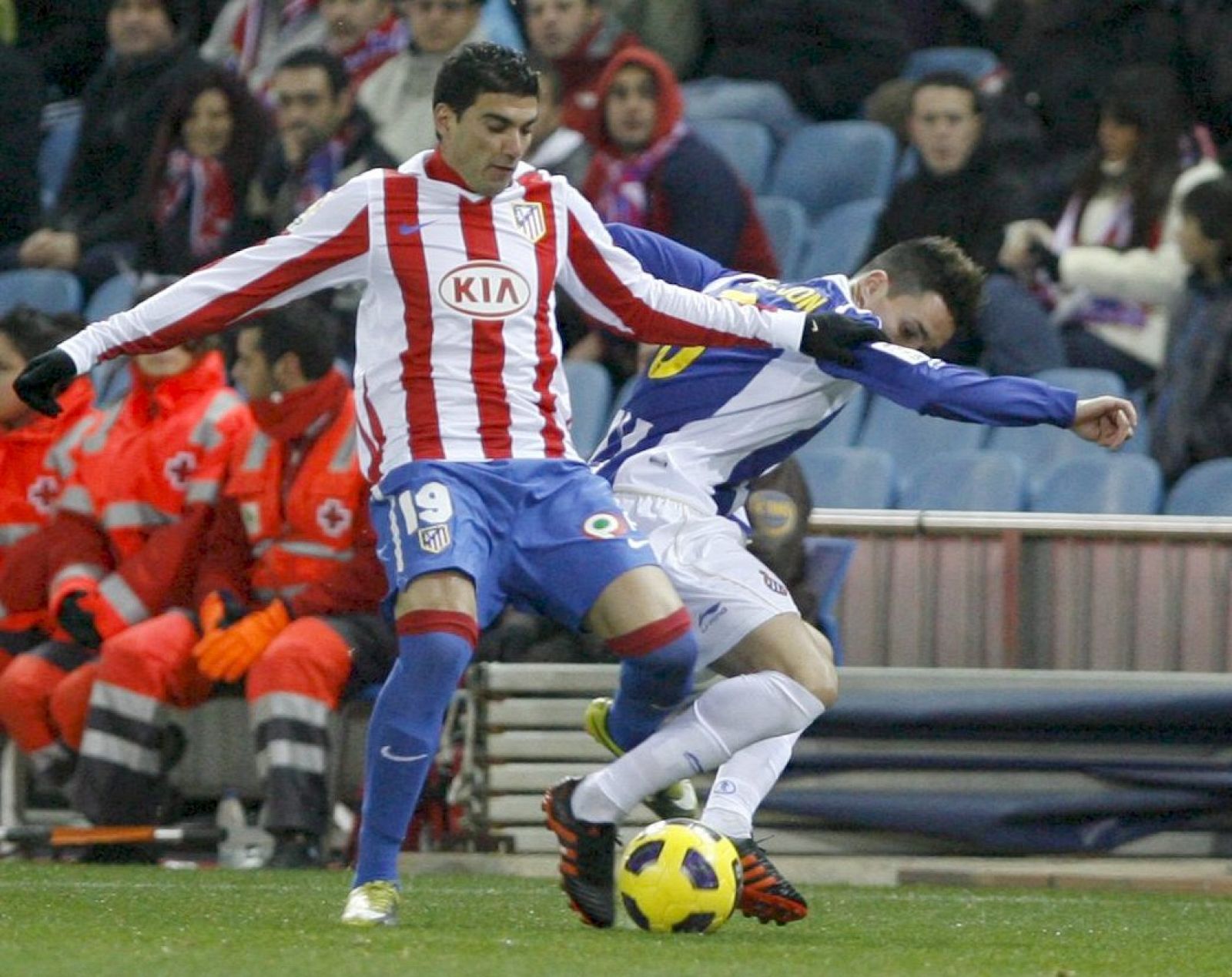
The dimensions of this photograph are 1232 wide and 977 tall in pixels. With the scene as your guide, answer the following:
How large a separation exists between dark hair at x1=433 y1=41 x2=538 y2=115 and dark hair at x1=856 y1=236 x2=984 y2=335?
3.75ft

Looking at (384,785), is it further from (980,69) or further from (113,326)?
(980,69)

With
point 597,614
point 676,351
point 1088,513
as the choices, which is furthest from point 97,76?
point 597,614

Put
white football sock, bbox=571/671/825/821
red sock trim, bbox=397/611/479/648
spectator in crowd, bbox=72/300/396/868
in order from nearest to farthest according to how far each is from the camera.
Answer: red sock trim, bbox=397/611/479/648 < white football sock, bbox=571/671/825/821 < spectator in crowd, bbox=72/300/396/868

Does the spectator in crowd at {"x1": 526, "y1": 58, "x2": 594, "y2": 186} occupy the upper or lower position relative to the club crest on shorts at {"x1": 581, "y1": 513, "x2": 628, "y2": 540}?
upper

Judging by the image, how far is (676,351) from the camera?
7.02m

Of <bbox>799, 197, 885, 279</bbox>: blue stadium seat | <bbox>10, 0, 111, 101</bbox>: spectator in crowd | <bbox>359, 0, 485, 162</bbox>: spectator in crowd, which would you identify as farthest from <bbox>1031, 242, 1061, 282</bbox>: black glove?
<bbox>10, 0, 111, 101</bbox>: spectator in crowd

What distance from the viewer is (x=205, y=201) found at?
1203 centimetres

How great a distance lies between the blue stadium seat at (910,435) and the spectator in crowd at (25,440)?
2.96m

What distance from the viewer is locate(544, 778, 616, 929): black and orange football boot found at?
6.28 m

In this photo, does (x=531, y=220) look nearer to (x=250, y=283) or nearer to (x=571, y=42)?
(x=250, y=283)

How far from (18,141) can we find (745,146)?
11.6ft

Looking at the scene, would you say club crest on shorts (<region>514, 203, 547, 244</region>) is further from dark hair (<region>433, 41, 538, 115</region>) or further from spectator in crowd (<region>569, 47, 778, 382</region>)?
spectator in crowd (<region>569, 47, 778, 382</region>)

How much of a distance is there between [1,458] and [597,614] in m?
4.52

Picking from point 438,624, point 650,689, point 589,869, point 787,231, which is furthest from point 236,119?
point 438,624
